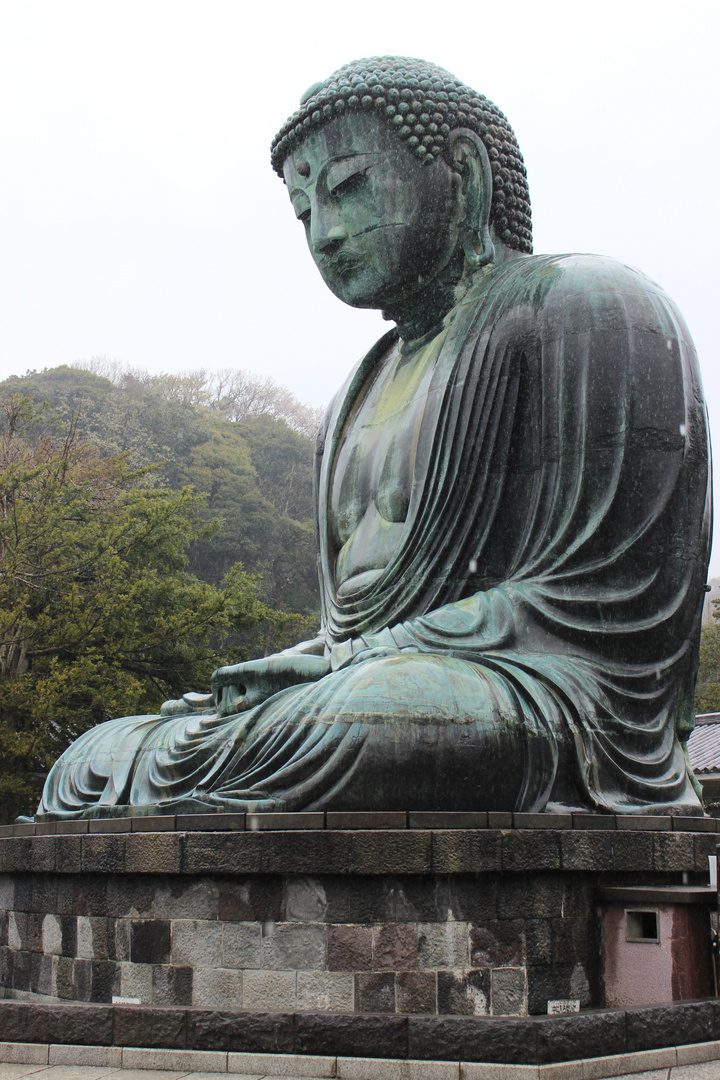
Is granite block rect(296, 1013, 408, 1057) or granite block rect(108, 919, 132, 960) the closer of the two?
granite block rect(296, 1013, 408, 1057)

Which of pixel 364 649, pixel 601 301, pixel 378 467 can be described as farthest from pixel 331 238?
pixel 364 649

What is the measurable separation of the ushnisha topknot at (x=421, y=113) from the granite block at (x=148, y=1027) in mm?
4363

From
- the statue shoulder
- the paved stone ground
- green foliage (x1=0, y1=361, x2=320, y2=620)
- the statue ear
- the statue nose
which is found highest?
green foliage (x1=0, y1=361, x2=320, y2=620)

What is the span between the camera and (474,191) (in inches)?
246

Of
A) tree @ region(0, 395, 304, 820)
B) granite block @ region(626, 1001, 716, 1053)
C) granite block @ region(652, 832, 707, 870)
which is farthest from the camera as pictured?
tree @ region(0, 395, 304, 820)

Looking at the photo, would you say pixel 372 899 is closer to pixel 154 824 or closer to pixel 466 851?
pixel 466 851

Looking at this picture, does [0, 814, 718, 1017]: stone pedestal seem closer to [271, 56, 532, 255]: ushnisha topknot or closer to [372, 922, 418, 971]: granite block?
[372, 922, 418, 971]: granite block

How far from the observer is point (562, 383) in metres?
5.45

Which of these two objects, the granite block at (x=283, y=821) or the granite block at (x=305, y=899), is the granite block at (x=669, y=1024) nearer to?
the granite block at (x=305, y=899)

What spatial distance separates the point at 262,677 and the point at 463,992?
1.96m

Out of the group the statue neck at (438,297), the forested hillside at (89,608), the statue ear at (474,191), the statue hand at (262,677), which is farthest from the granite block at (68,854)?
the forested hillside at (89,608)

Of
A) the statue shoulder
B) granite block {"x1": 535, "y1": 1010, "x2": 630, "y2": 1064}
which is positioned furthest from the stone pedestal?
the statue shoulder

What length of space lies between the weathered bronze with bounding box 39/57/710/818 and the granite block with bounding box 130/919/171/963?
1.60ft

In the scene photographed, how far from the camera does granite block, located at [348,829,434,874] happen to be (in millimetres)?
3803
